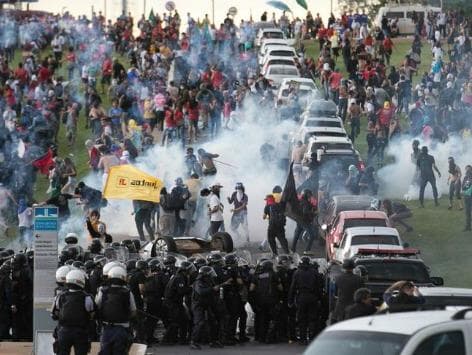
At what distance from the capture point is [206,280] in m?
24.5

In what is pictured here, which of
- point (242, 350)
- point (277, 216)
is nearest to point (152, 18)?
point (277, 216)

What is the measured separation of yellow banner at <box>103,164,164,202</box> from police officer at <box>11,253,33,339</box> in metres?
9.19

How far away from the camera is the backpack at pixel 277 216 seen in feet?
111

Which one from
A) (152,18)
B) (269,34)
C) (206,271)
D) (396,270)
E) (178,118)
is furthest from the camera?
(269,34)

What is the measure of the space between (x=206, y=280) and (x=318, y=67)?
35.2 metres

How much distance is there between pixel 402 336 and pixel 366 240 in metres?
17.0

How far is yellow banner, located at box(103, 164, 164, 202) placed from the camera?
112ft

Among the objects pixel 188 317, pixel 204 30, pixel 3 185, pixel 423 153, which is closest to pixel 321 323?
pixel 188 317

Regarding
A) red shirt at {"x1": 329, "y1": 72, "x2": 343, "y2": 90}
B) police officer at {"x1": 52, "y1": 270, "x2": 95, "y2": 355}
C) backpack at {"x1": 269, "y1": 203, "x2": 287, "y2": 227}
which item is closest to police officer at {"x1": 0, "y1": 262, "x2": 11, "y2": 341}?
police officer at {"x1": 52, "y1": 270, "x2": 95, "y2": 355}

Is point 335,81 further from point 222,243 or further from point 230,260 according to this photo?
point 230,260

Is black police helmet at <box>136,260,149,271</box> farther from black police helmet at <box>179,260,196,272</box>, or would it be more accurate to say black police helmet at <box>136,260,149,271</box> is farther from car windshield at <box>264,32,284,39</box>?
car windshield at <box>264,32,284,39</box>

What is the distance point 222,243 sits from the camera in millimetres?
31406

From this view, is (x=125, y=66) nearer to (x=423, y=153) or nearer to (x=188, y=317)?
(x=423, y=153)

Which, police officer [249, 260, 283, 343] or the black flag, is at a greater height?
the black flag
